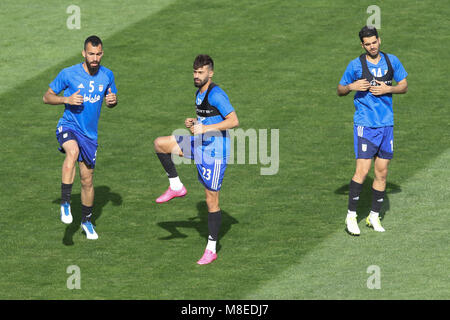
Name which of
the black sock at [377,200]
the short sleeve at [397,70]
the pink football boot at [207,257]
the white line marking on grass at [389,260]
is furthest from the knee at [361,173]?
the pink football boot at [207,257]

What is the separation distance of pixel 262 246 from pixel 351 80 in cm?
266

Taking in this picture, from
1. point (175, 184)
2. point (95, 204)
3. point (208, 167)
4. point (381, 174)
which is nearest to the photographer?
point (208, 167)

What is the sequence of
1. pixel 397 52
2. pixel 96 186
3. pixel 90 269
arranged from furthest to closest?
1. pixel 397 52
2. pixel 96 186
3. pixel 90 269

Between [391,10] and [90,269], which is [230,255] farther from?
[391,10]

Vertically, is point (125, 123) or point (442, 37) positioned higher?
point (442, 37)

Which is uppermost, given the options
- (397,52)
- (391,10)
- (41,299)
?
(391,10)

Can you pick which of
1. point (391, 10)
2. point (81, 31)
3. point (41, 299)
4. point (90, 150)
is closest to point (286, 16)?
point (391, 10)

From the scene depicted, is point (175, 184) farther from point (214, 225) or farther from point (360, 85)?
point (360, 85)

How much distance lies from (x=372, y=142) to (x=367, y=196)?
78.9 inches

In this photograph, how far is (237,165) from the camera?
18484mm

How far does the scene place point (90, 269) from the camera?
1434cm

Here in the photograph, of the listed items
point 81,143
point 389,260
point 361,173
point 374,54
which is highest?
point 374,54

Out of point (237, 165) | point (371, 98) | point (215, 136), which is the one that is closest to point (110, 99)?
point (215, 136)

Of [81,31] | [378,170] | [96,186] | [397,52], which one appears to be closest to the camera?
[378,170]
